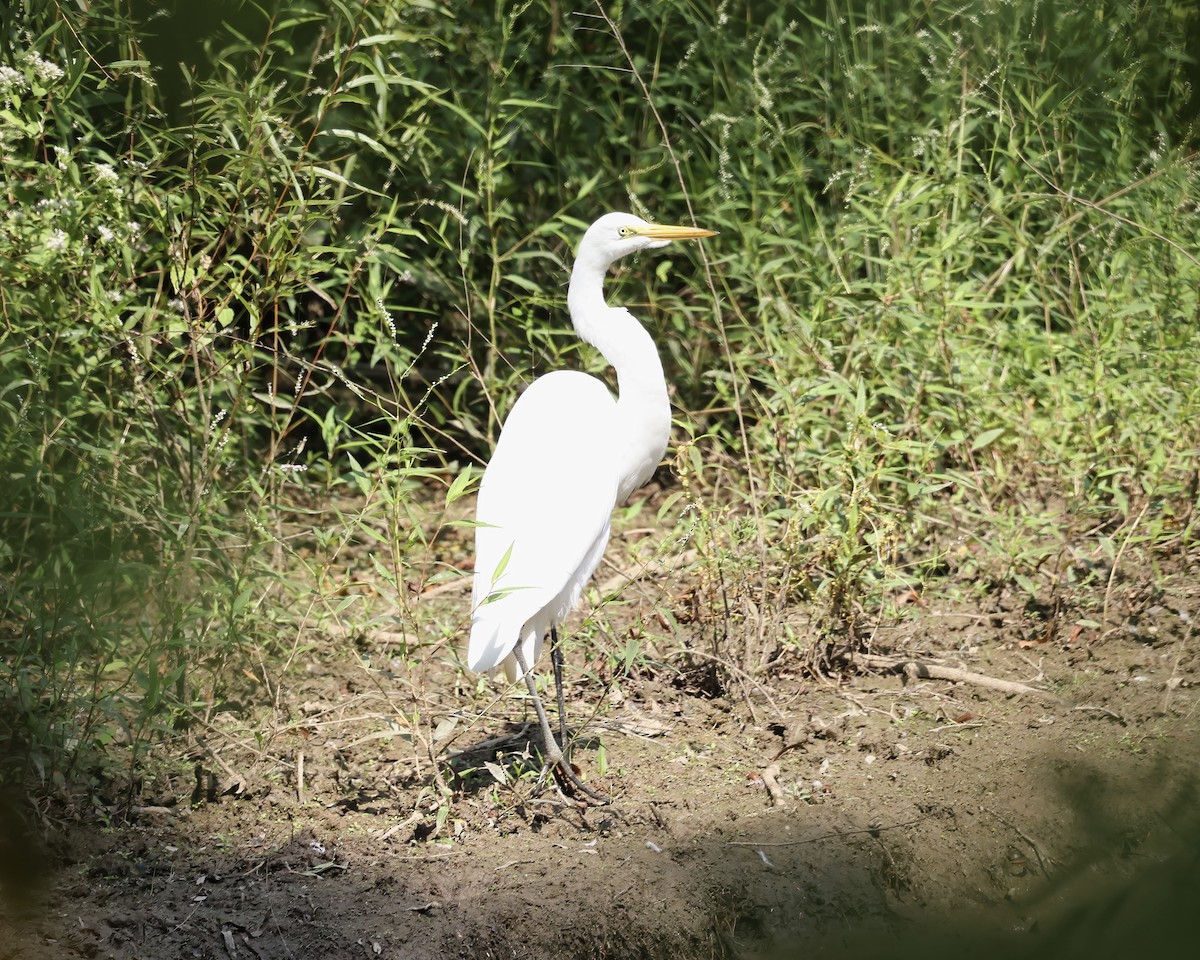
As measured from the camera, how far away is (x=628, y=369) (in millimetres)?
3156

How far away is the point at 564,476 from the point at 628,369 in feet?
1.31

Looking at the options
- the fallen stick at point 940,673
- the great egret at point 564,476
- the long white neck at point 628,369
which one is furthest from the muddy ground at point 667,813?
the long white neck at point 628,369

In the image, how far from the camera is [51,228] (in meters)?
2.63

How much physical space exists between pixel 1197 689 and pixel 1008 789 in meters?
0.64

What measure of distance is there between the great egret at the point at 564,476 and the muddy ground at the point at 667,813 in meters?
0.27

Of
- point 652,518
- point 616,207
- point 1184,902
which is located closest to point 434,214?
point 616,207

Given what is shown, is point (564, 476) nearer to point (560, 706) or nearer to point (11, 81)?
point (560, 706)

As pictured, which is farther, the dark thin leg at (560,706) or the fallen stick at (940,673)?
the fallen stick at (940,673)

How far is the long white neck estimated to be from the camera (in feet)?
10.3

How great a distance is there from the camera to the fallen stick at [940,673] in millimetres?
3012

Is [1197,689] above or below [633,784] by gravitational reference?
above

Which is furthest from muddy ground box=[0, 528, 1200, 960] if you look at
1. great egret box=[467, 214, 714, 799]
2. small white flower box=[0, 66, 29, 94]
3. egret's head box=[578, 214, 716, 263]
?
small white flower box=[0, 66, 29, 94]

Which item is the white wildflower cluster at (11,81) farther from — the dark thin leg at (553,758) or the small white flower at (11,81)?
the dark thin leg at (553,758)

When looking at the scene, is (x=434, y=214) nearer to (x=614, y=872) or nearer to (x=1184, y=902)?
(x=614, y=872)
